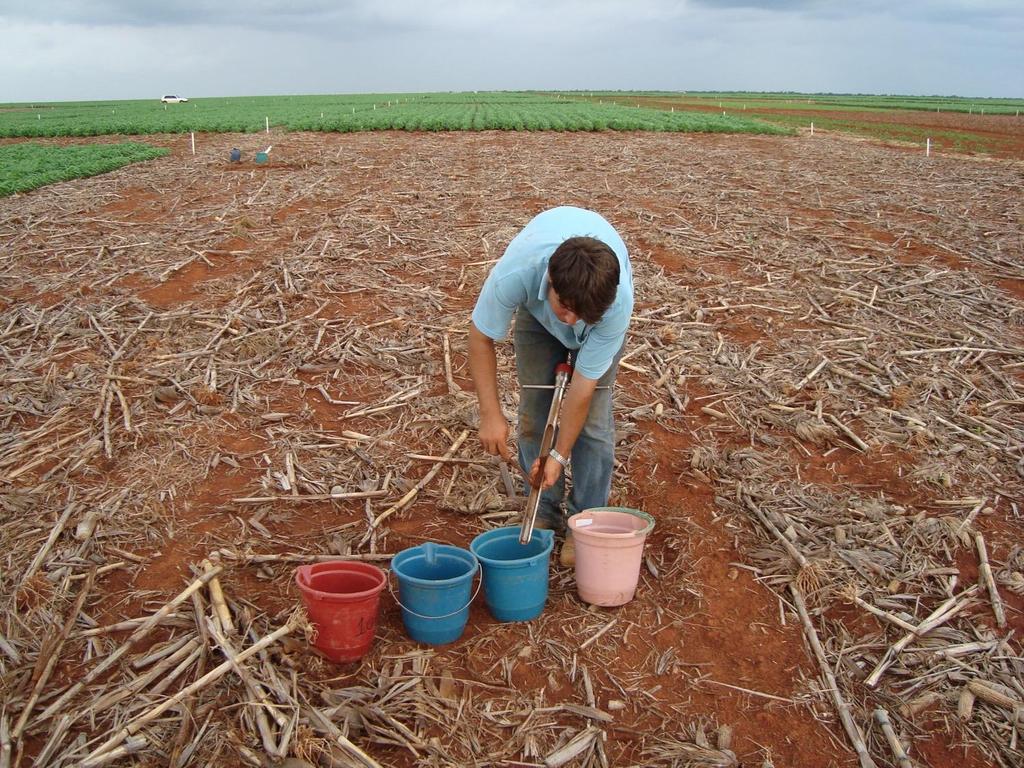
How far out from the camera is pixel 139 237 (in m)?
9.41

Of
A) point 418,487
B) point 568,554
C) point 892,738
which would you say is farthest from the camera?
point 418,487

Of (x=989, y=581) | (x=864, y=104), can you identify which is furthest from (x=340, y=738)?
(x=864, y=104)

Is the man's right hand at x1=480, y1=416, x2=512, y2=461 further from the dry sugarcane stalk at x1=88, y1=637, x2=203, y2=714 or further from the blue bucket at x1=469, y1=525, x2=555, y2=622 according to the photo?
the dry sugarcane stalk at x1=88, y1=637, x2=203, y2=714

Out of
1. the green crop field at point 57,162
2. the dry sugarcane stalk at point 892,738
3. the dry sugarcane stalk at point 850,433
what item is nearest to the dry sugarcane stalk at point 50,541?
the dry sugarcane stalk at point 892,738

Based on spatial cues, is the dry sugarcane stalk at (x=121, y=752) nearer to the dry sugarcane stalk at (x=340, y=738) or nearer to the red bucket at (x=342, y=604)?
the dry sugarcane stalk at (x=340, y=738)

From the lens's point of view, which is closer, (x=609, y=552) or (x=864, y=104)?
(x=609, y=552)

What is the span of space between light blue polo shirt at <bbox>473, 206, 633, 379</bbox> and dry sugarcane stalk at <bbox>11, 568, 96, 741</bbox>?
2097 millimetres

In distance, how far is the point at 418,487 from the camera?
4438mm

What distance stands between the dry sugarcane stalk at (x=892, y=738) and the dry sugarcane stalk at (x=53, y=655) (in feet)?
10.3

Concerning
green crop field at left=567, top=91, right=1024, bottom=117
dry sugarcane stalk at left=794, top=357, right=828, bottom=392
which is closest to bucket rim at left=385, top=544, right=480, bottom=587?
dry sugarcane stalk at left=794, top=357, right=828, bottom=392

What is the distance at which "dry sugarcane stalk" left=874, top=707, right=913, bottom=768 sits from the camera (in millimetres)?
2771

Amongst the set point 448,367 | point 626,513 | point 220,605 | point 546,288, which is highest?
point 546,288

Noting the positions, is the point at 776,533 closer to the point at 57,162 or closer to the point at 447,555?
the point at 447,555

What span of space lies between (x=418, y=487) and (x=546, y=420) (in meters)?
1.05
